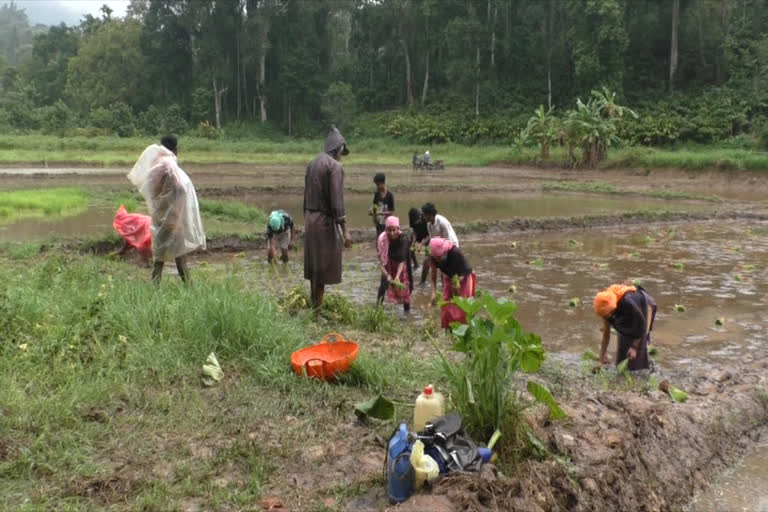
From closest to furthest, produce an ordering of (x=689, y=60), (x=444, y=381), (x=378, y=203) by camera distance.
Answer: (x=444, y=381) → (x=378, y=203) → (x=689, y=60)

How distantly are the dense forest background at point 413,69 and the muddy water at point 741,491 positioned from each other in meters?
31.9

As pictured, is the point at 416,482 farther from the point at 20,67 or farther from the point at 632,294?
the point at 20,67

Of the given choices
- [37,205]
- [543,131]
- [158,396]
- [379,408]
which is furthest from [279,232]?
[543,131]

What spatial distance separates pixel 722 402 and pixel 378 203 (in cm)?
594

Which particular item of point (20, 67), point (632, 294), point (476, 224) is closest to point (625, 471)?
point (632, 294)

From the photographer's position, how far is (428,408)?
3.69 meters

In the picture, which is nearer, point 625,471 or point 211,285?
point 625,471

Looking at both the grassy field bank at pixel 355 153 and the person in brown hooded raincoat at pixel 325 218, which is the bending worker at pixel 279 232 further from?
the grassy field bank at pixel 355 153

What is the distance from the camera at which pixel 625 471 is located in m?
3.83

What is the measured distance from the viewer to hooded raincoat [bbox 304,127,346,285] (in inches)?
253

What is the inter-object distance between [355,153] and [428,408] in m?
36.8

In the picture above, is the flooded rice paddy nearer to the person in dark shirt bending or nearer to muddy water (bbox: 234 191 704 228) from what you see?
muddy water (bbox: 234 191 704 228)

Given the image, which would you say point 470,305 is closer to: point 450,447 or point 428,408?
point 428,408

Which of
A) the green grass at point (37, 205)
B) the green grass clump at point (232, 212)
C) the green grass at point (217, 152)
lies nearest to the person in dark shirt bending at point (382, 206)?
the green grass clump at point (232, 212)
